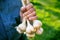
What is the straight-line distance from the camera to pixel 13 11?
658 mm

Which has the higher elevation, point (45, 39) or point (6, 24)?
point (6, 24)

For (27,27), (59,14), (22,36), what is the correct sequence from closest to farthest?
(27,27)
(22,36)
(59,14)

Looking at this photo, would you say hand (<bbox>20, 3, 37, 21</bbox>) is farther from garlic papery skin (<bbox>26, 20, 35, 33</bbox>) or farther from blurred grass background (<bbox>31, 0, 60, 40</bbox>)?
blurred grass background (<bbox>31, 0, 60, 40</bbox>)

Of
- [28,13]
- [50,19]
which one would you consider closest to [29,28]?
[28,13]

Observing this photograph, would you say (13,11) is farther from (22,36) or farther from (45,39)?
(45,39)

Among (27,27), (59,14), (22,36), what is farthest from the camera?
(59,14)

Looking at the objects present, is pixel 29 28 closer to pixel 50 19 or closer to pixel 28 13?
pixel 28 13

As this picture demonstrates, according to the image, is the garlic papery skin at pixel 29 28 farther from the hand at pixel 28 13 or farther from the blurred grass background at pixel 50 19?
the blurred grass background at pixel 50 19

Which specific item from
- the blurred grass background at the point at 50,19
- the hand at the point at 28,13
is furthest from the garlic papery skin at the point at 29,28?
the blurred grass background at the point at 50,19

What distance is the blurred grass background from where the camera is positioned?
78 cm

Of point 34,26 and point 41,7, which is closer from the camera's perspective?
point 34,26

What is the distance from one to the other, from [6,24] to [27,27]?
10 cm

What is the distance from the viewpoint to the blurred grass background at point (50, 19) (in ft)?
2.54

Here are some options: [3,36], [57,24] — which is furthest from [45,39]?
[3,36]
